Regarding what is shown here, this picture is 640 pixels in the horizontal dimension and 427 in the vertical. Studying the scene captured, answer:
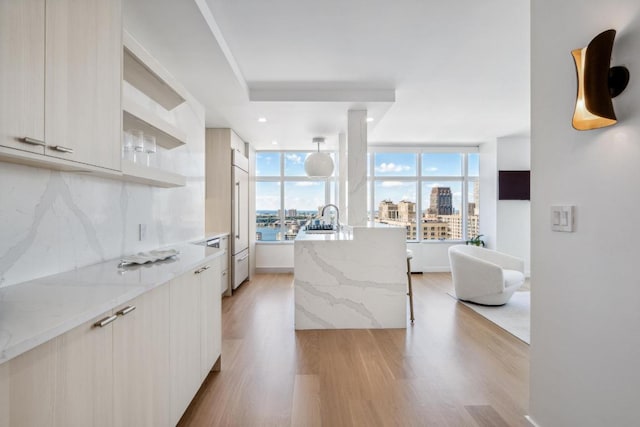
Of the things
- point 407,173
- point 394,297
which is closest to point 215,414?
point 394,297

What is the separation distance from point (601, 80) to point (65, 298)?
2.14 m

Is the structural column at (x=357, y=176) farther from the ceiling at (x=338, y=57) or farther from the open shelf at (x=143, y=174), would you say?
the open shelf at (x=143, y=174)

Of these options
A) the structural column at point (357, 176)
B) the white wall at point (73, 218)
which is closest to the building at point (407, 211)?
the structural column at point (357, 176)

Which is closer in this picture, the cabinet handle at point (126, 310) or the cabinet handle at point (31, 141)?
the cabinet handle at point (31, 141)

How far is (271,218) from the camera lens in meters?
6.57

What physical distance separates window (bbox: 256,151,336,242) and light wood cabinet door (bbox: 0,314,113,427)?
5.43m

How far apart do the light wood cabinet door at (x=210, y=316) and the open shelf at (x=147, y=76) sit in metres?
1.36

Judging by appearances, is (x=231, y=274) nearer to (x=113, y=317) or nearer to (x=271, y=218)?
(x=271, y=218)

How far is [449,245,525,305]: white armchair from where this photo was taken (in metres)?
3.89

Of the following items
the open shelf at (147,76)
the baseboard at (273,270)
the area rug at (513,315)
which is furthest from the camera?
the baseboard at (273,270)

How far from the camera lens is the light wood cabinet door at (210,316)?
6.71 ft

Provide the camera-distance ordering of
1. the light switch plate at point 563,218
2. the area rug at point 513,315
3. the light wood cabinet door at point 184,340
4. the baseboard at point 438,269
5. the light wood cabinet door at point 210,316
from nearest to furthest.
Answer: the light switch plate at point 563,218 < the light wood cabinet door at point 184,340 < the light wood cabinet door at point 210,316 < the area rug at point 513,315 < the baseboard at point 438,269

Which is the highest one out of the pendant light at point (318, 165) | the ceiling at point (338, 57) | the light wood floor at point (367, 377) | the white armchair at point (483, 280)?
the ceiling at point (338, 57)

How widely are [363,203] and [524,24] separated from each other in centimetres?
223
